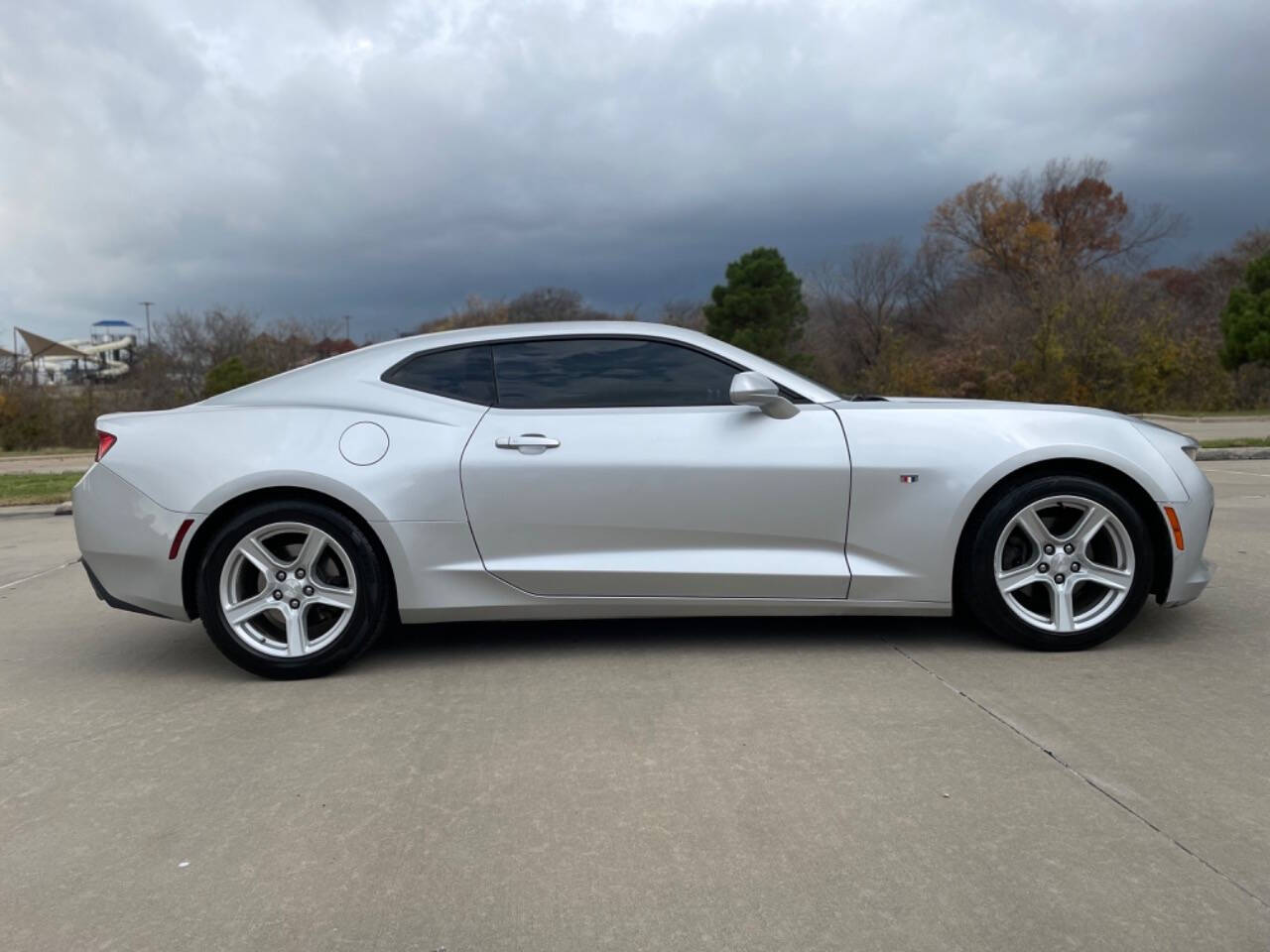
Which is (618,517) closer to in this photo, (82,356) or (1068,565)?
(1068,565)

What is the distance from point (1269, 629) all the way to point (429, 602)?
3.85 meters

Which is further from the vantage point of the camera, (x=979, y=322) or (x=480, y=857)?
(x=979, y=322)

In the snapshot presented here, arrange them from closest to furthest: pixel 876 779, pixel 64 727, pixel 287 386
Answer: pixel 876 779 < pixel 64 727 < pixel 287 386

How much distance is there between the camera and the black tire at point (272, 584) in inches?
159

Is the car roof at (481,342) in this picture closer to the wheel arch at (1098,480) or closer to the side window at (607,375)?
the side window at (607,375)

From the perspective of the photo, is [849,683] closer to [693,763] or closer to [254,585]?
[693,763]

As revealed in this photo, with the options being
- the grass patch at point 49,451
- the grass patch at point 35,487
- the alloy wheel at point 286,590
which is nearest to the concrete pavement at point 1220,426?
the alloy wheel at point 286,590

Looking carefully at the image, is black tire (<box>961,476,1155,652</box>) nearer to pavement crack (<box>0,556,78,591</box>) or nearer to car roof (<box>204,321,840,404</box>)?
car roof (<box>204,321,840,404</box>)

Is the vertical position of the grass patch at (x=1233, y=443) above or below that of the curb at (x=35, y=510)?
above

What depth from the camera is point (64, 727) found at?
3.68 metres

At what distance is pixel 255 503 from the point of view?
4133 mm

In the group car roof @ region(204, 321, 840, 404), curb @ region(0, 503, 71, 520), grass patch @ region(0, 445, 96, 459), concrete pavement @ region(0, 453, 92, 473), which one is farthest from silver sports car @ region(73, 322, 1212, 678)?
grass patch @ region(0, 445, 96, 459)

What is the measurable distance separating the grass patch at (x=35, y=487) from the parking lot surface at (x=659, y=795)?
959 cm

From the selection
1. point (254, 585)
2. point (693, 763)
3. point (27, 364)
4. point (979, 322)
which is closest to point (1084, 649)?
point (693, 763)
